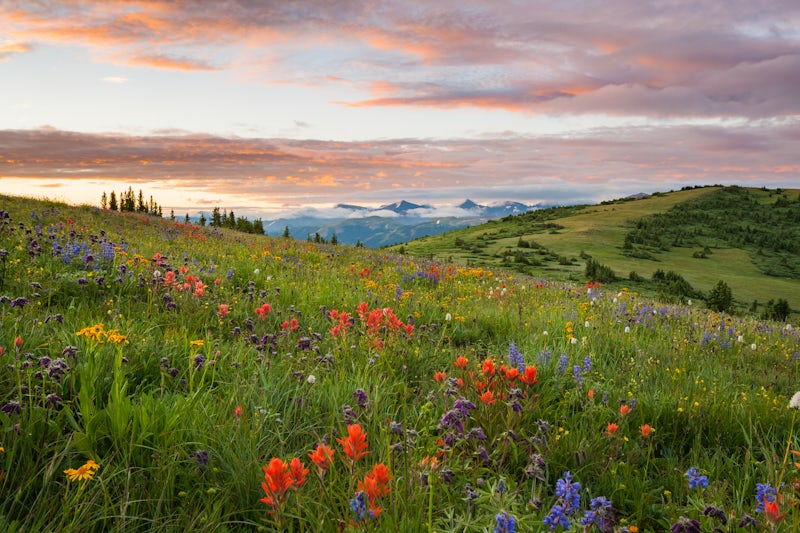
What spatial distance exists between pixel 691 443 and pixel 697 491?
112cm

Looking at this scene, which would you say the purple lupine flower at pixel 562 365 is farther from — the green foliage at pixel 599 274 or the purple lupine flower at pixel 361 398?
the green foliage at pixel 599 274

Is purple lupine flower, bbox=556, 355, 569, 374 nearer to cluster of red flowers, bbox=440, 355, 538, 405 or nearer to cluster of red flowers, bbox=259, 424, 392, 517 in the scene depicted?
cluster of red flowers, bbox=440, 355, 538, 405

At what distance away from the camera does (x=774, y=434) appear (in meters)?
3.97

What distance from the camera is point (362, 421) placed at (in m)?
3.54

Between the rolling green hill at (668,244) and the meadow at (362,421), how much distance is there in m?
17.5

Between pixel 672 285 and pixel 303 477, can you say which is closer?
pixel 303 477

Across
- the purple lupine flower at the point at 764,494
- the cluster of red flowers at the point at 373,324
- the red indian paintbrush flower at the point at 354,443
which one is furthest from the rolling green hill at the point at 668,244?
the red indian paintbrush flower at the point at 354,443

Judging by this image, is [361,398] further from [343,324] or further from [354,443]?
[343,324]

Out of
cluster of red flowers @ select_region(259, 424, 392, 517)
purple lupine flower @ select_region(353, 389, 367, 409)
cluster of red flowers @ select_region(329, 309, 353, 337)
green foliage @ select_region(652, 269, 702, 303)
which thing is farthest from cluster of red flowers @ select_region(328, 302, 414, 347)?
green foliage @ select_region(652, 269, 702, 303)

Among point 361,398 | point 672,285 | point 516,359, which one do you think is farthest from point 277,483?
point 672,285

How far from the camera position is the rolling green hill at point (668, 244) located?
32.8m

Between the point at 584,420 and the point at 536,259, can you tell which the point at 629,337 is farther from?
the point at 536,259

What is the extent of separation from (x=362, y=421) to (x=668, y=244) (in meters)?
55.3

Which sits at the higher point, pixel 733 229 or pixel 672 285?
pixel 733 229
